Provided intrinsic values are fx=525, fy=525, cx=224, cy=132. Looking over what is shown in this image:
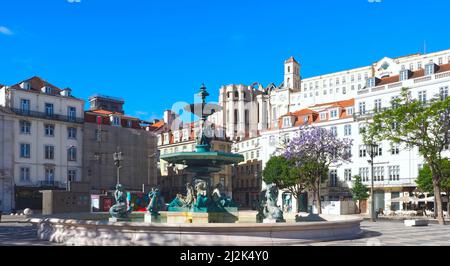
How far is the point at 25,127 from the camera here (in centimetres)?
6016

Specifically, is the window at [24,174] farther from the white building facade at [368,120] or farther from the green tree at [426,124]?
the green tree at [426,124]

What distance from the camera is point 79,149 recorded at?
65.1 meters

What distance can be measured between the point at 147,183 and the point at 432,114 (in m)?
45.7

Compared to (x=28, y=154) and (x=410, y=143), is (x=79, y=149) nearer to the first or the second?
(x=28, y=154)

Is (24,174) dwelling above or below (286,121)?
below

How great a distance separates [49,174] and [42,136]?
4.53 meters

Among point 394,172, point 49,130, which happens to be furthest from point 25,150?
point 394,172

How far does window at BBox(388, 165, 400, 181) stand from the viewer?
201 feet

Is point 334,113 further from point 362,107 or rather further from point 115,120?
point 115,120

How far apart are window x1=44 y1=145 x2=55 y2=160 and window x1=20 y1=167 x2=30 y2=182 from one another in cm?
278

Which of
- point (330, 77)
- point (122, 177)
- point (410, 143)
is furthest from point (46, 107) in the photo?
point (330, 77)

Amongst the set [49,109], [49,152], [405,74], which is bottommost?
[49,152]

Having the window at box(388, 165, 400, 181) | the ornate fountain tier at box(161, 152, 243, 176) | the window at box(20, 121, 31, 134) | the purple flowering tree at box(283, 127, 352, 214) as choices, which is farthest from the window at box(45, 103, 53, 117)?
the ornate fountain tier at box(161, 152, 243, 176)

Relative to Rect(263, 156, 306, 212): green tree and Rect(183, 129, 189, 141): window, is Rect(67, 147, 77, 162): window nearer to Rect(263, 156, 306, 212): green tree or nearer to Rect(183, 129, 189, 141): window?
Rect(263, 156, 306, 212): green tree
